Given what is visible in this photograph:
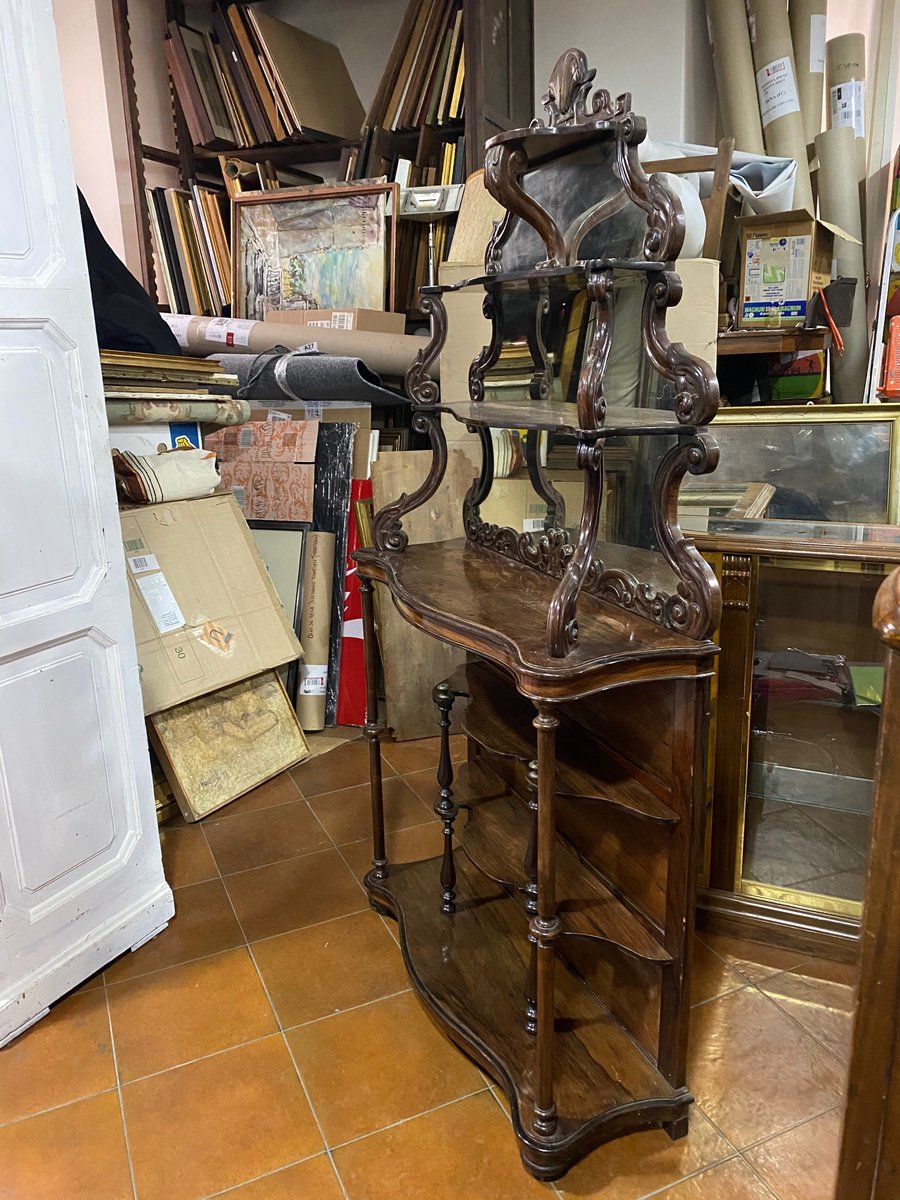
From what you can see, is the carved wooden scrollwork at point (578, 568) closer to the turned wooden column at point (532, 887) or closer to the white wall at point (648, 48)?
the turned wooden column at point (532, 887)

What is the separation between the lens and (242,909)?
213 cm

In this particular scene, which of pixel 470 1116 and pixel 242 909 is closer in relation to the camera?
pixel 470 1116

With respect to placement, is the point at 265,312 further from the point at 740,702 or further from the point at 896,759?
the point at 896,759

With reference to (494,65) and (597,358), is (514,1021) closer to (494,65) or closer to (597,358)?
(597,358)

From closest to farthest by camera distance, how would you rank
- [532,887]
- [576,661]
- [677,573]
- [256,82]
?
[576,661] < [677,573] < [532,887] < [256,82]

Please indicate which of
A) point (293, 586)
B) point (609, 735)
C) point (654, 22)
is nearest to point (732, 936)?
point (609, 735)

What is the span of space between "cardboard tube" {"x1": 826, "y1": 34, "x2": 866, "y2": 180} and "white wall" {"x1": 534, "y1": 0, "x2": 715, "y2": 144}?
50 cm

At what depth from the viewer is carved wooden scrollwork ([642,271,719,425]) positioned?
1.22m

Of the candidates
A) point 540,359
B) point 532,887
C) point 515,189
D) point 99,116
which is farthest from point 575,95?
point 99,116

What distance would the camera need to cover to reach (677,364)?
49.4 inches

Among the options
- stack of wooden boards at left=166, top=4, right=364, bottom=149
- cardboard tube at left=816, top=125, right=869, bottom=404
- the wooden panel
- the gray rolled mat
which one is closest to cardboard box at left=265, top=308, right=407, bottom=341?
the gray rolled mat

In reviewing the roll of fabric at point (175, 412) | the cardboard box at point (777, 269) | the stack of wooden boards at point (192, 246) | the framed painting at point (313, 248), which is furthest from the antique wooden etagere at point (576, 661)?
the stack of wooden boards at point (192, 246)

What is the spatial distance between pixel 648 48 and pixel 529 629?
2576 millimetres

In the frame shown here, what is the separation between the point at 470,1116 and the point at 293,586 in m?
1.97
